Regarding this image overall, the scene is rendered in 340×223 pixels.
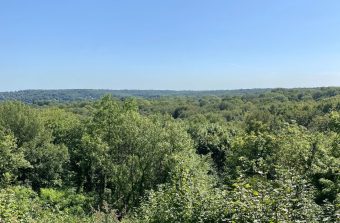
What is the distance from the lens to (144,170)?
35.7 meters

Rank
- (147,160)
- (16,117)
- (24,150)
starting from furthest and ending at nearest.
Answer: (16,117)
(24,150)
(147,160)

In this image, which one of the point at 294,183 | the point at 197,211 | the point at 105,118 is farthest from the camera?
the point at 105,118

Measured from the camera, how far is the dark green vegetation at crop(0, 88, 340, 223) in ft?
45.0

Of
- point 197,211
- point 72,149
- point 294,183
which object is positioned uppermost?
point 294,183

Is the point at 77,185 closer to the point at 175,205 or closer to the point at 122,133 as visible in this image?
the point at 122,133

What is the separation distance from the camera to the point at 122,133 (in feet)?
119

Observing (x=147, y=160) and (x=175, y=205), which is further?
(x=147, y=160)

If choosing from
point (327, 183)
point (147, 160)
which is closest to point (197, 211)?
point (327, 183)

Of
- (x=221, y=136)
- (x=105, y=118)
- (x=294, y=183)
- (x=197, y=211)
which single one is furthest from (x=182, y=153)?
(x=221, y=136)

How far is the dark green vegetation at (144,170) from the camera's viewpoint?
Result: 13727 millimetres

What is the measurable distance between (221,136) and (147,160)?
33187 millimetres

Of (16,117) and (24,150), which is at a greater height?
(16,117)

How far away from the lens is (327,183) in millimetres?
22391

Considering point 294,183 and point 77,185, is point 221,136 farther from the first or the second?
point 294,183
